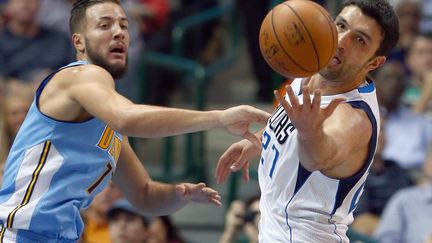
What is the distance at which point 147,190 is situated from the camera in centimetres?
618

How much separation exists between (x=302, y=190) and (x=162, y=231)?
3.34 meters

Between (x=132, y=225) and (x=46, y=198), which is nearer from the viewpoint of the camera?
(x=46, y=198)

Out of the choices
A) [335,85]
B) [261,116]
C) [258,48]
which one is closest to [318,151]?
[261,116]

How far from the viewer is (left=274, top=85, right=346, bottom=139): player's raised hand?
4.52 meters

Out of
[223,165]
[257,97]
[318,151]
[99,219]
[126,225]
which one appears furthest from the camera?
[257,97]

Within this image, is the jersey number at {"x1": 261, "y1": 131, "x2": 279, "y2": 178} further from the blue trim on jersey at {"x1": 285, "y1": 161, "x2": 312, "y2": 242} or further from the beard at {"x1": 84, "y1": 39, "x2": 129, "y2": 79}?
the beard at {"x1": 84, "y1": 39, "x2": 129, "y2": 79}

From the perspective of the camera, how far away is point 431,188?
843 cm

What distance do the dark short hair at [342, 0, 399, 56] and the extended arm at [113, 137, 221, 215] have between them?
1.42 metres

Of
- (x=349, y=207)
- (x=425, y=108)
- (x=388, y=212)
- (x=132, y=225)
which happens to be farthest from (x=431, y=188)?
(x=349, y=207)

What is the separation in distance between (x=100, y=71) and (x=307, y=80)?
3.62 feet

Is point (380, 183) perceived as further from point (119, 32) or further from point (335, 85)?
point (119, 32)

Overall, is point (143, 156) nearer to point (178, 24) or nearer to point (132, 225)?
point (178, 24)

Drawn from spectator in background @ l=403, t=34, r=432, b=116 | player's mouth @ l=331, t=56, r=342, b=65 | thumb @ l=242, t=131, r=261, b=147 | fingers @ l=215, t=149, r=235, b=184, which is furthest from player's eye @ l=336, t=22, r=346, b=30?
spectator in background @ l=403, t=34, r=432, b=116

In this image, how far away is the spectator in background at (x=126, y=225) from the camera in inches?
324
